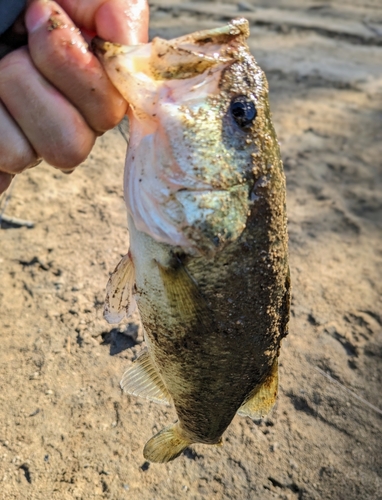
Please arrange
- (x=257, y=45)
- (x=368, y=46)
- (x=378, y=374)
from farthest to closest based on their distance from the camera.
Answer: (x=368, y=46) < (x=257, y=45) < (x=378, y=374)

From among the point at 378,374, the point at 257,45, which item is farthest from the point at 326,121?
the point at 378,374

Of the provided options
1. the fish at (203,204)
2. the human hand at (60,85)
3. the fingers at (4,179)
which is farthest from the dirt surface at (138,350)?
the human hand at (60,85)

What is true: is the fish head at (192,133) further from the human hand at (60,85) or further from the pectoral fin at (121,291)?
the pectoral fin at (121,291)

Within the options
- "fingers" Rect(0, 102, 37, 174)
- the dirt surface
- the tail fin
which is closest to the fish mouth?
"fingers" Rect(0, 102, 37, 174)

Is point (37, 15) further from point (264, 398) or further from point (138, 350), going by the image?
point (138, 350)

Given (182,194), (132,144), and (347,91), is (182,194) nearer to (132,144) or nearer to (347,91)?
(132,144)

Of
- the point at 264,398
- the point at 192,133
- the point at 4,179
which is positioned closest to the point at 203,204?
the point at 192,133

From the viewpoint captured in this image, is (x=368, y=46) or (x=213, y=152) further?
(x=368, y=46)
